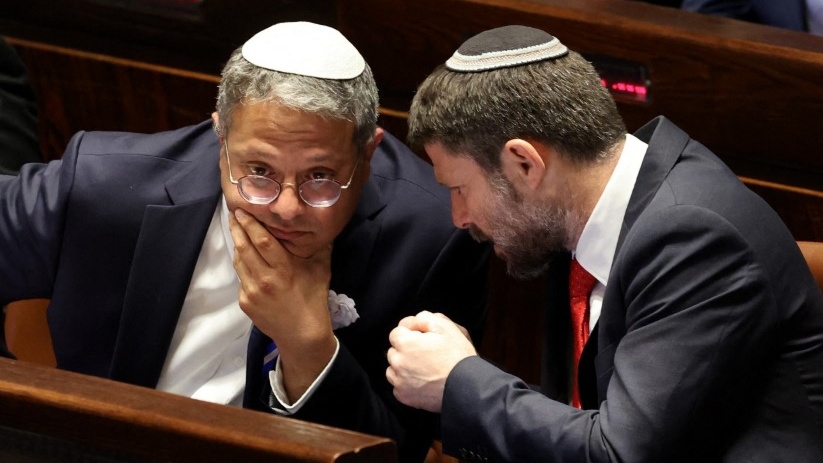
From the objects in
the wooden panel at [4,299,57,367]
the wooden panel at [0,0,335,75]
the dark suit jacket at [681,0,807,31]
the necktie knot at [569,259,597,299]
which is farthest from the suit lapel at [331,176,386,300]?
the dark suit jacket at [681,0,807,31]

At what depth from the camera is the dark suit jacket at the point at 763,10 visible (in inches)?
112

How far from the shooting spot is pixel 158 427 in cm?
116

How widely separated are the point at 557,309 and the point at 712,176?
1.43 ft

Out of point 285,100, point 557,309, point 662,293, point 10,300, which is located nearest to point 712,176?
point 662,293

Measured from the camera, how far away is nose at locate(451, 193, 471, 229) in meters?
1.92

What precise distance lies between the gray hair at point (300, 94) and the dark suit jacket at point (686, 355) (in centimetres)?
42

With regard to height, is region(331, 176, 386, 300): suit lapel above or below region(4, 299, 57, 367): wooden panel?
above

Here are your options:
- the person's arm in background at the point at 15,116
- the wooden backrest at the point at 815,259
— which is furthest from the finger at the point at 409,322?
the person's arm in background at the point at 15,116

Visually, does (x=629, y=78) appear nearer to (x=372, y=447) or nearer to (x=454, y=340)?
(x=454, y=340)

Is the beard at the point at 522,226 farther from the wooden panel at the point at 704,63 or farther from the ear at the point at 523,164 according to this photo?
the wooden panel at the point at 704,63

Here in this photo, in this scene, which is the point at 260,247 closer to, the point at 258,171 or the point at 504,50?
the point at 258,171

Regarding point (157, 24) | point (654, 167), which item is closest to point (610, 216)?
point (654, 167)

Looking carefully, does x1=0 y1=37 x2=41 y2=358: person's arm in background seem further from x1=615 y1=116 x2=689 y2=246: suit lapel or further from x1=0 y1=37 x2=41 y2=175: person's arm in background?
x1=615 y1=116 x2=689 y2=246: suit lapel

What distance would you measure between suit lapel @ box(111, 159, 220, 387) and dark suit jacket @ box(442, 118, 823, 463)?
1.69 ft
